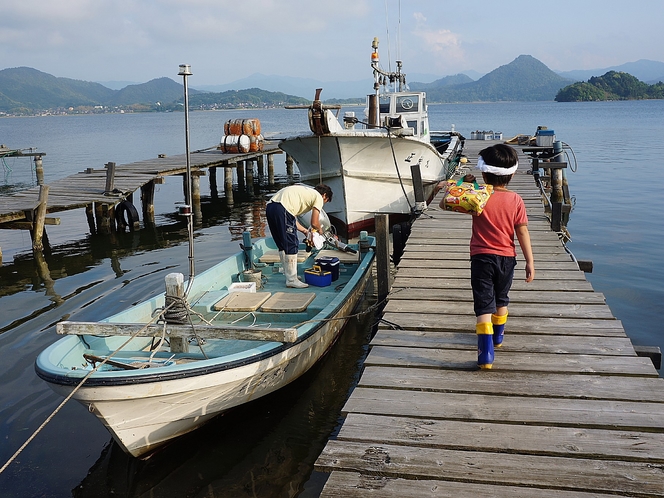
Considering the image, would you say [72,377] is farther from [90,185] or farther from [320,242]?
[90,185]

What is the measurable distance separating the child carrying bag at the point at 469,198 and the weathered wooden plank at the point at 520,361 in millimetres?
1226

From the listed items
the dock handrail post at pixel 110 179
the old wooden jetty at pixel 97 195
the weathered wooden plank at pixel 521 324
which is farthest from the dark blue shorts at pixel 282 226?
the dock handrail post at pixel 110 179

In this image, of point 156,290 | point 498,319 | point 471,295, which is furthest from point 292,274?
point 156,290

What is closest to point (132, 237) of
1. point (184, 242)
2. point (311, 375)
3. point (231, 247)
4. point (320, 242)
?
point (184, 242)

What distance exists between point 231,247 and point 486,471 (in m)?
12.9

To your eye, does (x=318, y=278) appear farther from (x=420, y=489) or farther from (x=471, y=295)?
(x=420, y=489)

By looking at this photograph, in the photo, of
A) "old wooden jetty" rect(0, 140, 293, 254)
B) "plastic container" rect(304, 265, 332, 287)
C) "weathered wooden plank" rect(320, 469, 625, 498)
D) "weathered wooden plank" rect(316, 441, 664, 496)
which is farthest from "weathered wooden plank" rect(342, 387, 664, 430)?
"old wooden jetty" rect(0, 140, 293, 254)

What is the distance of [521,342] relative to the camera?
521 centimetres

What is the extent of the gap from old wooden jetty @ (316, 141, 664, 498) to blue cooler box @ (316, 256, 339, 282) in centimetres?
262

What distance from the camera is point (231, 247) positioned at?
51.5 feet

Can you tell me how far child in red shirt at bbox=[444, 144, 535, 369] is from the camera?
4555 millimetres

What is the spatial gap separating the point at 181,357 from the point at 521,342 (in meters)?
3.15

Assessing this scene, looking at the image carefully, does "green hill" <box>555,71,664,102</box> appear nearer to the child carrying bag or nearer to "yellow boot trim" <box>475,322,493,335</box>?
the child carrying bag

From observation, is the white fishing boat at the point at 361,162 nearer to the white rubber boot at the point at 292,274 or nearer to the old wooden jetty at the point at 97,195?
the old wooden jetty at the point at 97,195
